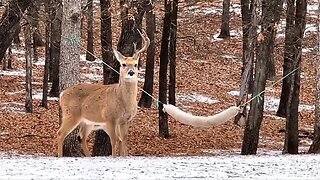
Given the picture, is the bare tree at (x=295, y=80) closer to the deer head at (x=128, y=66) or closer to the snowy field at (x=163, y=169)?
the deer head at (x=128, y=66)

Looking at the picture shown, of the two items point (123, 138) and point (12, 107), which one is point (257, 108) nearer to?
point (123, 138)

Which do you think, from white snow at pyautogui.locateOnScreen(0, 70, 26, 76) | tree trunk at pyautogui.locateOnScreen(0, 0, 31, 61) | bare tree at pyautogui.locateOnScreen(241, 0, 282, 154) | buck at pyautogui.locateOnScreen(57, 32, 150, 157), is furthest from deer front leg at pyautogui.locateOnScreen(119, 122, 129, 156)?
white snow at pyautogui.locateOnScreen(0, 70, 26, 76)

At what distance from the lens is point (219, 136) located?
21.6 meters

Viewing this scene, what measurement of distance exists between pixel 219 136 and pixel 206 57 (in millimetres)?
15727

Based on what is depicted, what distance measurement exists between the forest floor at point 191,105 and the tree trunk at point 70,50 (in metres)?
4.10

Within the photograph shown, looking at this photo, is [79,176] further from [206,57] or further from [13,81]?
[206,57]

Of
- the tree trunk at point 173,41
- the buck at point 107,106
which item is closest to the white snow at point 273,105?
the tree trunk at point 173,41

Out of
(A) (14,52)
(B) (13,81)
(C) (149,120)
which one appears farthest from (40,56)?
(C) (149,120)

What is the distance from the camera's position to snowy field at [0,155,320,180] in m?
7.11

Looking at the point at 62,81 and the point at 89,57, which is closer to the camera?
the point at 62,81

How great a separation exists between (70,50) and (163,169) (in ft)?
17.9

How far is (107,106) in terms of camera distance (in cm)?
1152

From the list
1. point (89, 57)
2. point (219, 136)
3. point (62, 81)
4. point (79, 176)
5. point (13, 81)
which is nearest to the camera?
point (79, 176)

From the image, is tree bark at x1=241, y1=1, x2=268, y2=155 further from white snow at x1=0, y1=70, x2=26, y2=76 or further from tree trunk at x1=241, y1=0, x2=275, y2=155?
white snow at x1=0, y1=70, x2=26, y2=76
